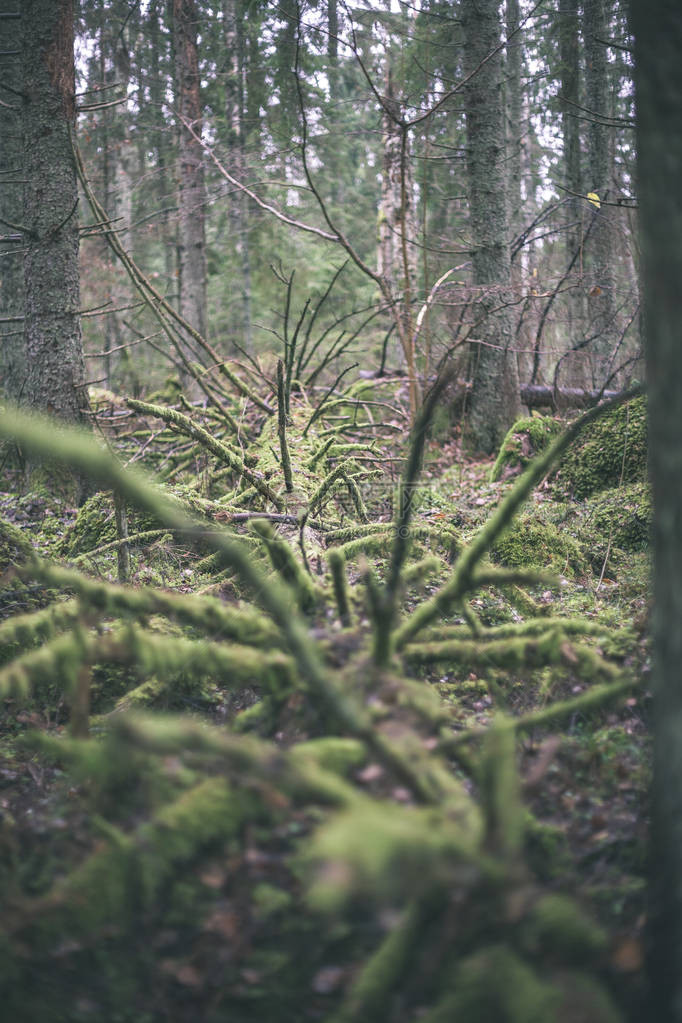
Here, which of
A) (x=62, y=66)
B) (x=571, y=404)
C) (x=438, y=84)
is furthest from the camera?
(x=438, y=84)

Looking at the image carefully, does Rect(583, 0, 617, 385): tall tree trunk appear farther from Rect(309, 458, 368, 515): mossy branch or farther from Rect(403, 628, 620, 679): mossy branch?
Rect(403, 628, 620, 679): mossy branch

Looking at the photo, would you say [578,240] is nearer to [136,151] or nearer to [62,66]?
[62,66]

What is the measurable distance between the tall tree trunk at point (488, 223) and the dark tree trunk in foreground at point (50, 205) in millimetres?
5166

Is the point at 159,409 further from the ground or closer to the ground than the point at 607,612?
further from the ground

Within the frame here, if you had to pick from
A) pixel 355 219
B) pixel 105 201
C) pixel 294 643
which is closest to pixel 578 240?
pixel 355 219

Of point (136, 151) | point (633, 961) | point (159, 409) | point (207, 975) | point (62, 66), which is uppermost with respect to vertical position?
point (136, 151)

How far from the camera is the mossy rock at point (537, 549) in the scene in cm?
547

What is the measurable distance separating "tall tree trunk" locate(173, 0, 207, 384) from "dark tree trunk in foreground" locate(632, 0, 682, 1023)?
329 inches

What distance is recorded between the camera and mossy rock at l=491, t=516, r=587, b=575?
17.9ft

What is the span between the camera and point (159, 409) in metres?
4.92

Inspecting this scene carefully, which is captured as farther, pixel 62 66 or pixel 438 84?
pixel 438 84

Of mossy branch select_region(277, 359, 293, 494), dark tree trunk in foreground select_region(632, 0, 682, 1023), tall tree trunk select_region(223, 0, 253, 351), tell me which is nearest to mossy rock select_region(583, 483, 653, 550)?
mossy branch select_region(277, 359, 293, 494)

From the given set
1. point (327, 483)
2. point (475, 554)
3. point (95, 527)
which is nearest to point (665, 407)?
Answer: point (475, 554)

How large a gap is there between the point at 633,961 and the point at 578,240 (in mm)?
13454
